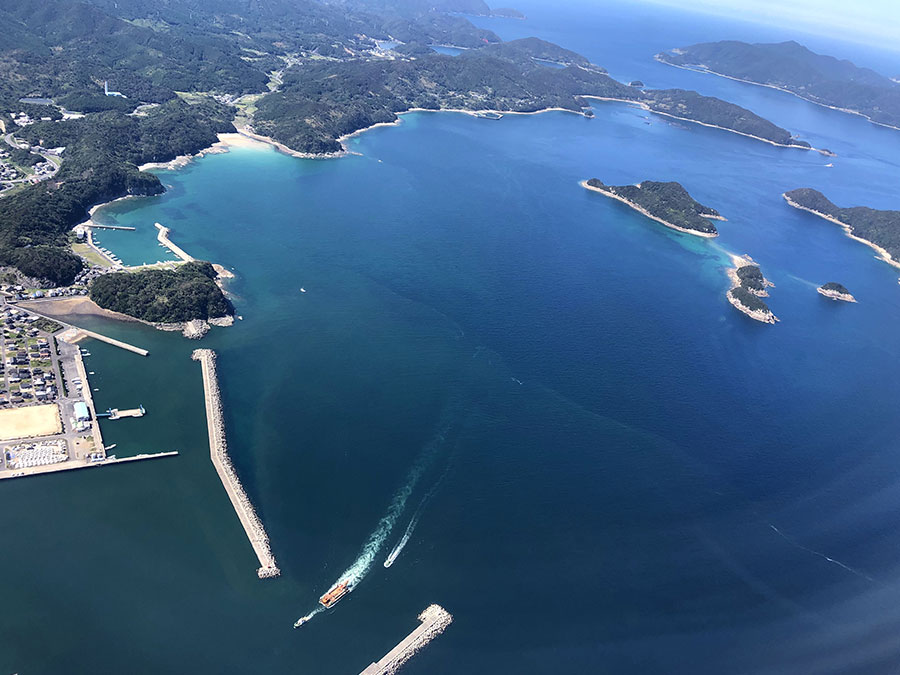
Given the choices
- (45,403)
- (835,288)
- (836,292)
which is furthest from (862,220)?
(45,403)

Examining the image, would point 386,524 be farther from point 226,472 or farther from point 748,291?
point 748,291

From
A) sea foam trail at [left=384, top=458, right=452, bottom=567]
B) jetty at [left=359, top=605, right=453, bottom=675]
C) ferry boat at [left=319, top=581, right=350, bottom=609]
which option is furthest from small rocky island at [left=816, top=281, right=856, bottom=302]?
ferry boat at [left=319, top=581, right=350, bottom=609]

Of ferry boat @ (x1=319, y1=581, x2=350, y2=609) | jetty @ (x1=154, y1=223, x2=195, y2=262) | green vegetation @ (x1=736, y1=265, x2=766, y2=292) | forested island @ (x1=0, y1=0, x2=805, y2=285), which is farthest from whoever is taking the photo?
green vegetation @ (x1=736, y1=265, x2=766, y2=292)

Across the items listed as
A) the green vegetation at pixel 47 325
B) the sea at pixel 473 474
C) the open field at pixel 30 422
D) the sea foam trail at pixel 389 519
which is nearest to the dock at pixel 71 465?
the sea at pixel 473 474

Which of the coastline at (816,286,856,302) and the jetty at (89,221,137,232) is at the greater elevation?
the coastline at (816,286,856,302)

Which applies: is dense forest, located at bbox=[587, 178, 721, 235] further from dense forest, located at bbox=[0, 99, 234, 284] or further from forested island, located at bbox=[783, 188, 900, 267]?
dense forest, located at bbox=[0, 99, 234, 284]

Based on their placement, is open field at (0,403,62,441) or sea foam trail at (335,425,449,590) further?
open field at (0,403,62,441)
